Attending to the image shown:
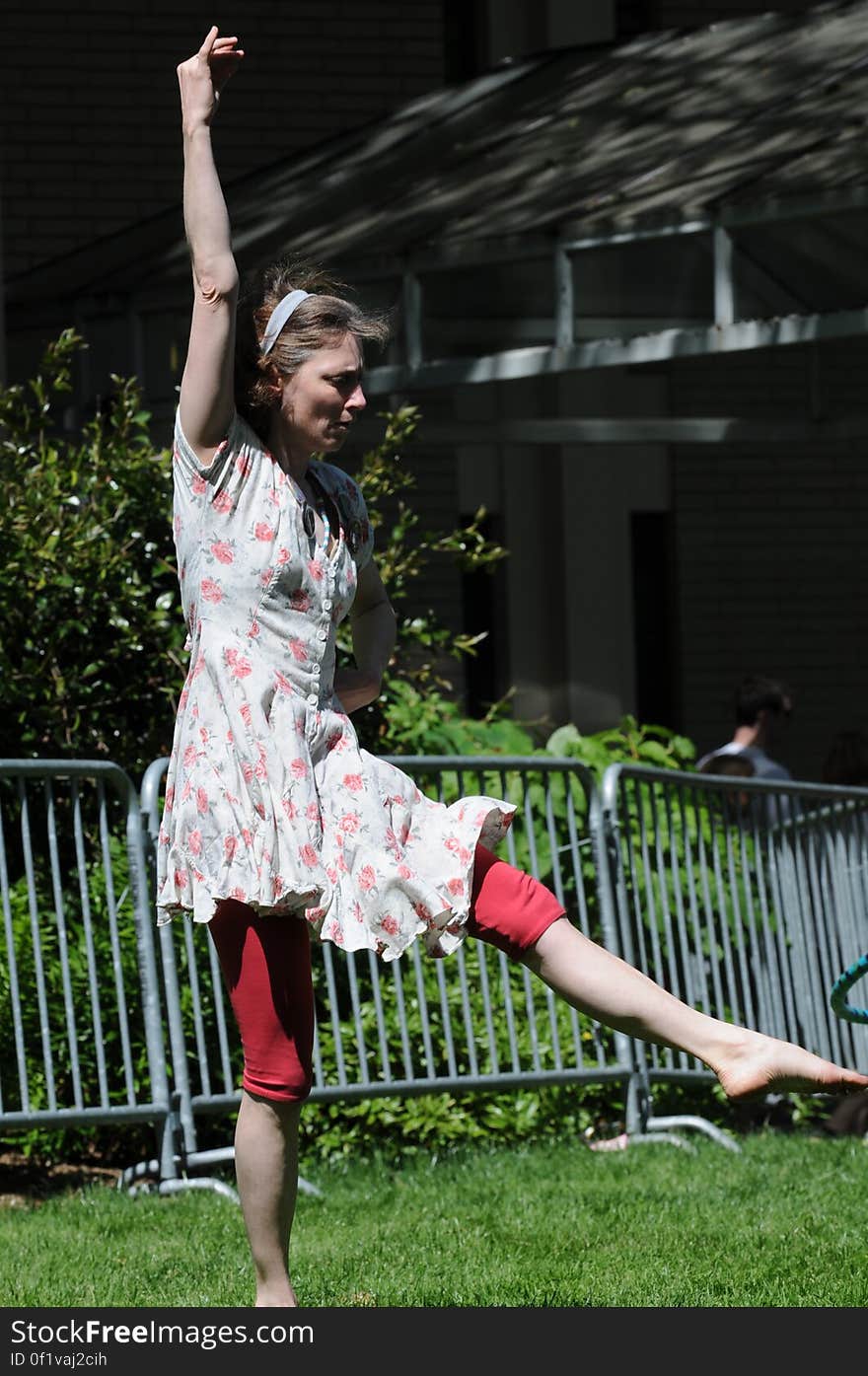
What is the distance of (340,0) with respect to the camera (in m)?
12.6

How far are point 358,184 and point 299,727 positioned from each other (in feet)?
24.9

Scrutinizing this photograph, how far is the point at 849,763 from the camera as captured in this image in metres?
9.23

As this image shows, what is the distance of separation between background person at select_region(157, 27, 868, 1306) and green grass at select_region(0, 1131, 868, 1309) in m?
0.67

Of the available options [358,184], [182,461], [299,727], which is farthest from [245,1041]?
[358,184]

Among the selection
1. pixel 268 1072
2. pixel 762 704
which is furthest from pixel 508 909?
pixel 762 704

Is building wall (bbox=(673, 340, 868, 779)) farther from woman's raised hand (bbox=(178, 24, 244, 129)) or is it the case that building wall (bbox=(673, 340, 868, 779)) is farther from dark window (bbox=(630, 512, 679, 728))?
woman's raised hand (bbox=(178, 24, 244, 129))

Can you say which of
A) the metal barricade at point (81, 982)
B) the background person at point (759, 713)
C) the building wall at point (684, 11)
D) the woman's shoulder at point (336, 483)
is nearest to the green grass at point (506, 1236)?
the metal barricade at point (81, 982)

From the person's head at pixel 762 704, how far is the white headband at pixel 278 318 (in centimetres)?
585

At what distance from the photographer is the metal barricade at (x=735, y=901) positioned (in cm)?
725

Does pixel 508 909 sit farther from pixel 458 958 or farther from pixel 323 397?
pixel 458 958

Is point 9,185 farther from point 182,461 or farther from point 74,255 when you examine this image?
point 182,461

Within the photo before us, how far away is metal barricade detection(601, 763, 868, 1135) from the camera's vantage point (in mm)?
7254

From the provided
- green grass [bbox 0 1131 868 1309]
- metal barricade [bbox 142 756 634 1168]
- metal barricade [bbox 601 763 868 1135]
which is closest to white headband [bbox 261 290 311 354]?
green grass [bbox 0 1131 868 1309]

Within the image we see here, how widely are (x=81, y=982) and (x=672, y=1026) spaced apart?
9.97 ft
